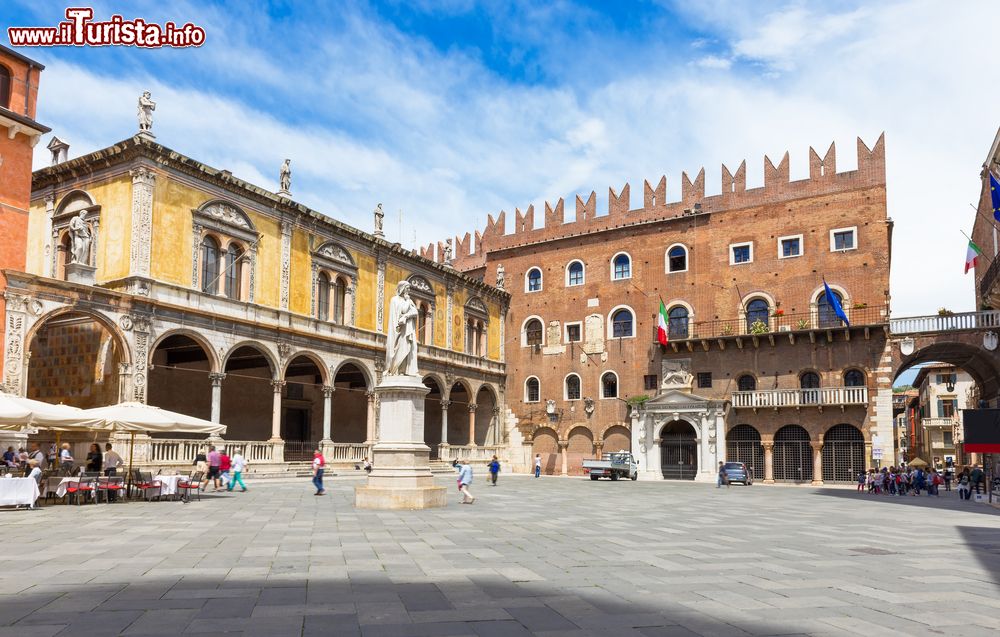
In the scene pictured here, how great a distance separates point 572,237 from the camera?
40.3 metres

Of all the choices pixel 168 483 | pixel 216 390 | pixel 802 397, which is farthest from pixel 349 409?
pixel 802 397

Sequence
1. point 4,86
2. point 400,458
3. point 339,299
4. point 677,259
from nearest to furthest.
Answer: point 400,458 → point 4,86 → point 339,299 → point 677,259

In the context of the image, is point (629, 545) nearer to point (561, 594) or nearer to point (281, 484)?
point (561, 594)

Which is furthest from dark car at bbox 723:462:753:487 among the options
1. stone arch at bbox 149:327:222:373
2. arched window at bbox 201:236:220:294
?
arched window at bbox 201:236:220:294

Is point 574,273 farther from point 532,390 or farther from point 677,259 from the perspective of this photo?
point 532,390

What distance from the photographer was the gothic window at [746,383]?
34.8 metres

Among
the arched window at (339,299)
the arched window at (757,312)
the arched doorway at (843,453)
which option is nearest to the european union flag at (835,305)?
the arched window at (757,312)

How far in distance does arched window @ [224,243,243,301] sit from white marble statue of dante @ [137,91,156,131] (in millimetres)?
4665

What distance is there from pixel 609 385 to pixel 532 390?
4456mm

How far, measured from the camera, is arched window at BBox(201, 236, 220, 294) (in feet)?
85.0

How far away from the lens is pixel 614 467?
3425 cm

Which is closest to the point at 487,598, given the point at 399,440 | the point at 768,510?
the point at 399,440

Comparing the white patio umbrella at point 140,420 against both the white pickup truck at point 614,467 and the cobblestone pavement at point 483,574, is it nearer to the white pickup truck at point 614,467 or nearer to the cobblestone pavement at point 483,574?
the cobblestone pavement at point 483,574

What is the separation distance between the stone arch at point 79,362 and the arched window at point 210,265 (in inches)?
137
